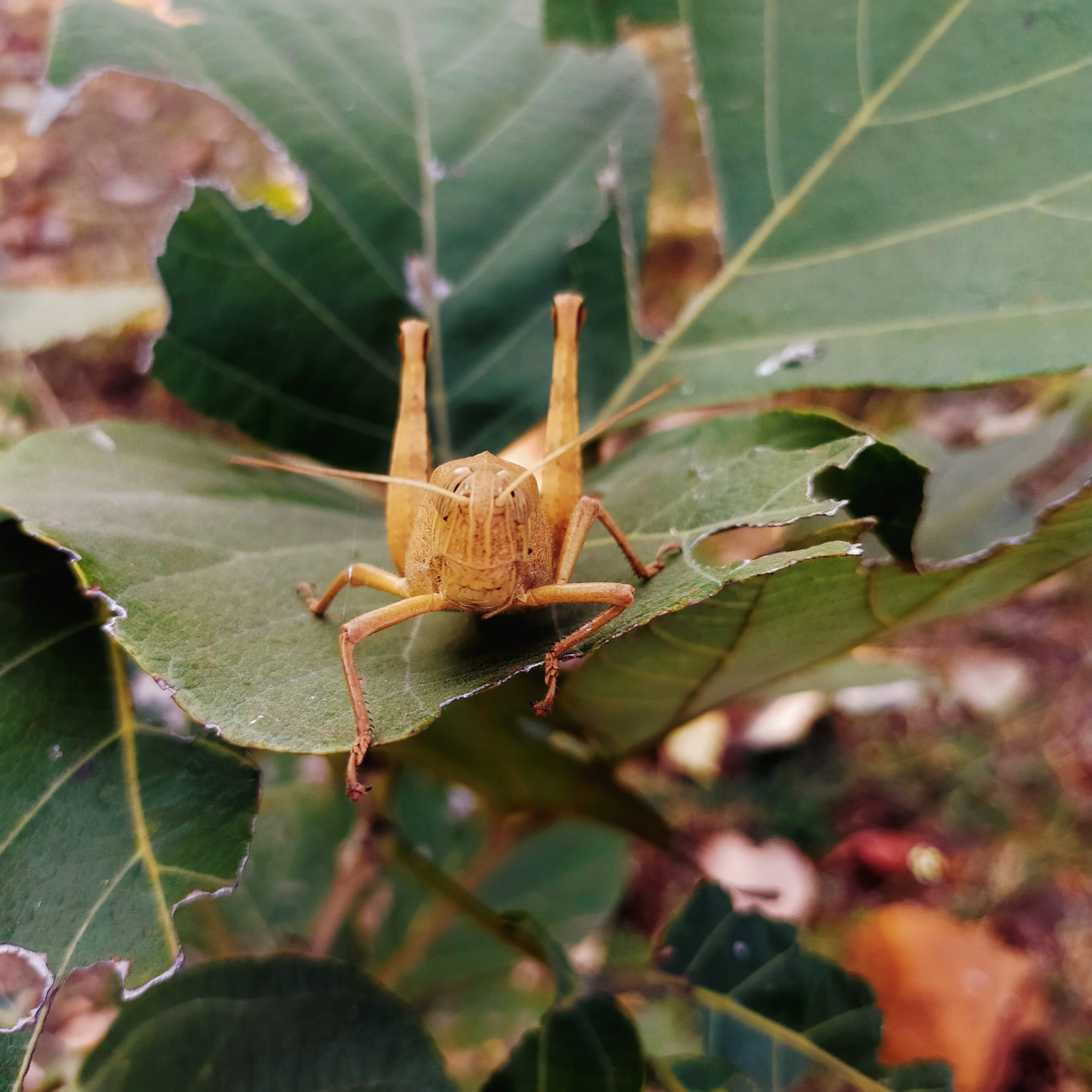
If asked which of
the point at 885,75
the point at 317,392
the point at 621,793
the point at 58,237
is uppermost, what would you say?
the point at 885,75

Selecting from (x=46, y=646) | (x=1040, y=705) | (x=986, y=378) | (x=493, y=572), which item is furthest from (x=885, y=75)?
(x=1040, y=705)

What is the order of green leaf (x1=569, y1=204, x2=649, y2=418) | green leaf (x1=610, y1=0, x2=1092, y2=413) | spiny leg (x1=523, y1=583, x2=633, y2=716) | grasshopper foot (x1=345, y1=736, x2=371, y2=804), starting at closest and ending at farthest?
grasshopper foot (x1=345, y1=736, x2=371, y2=804) → spiny leg (x1=523, y1=583, x2=633, y2=716) → green leaf (x1=610, y1=0, x2=1092, y2=413) → green leaf (x1=569, y1=204, x2=649, y2=418)

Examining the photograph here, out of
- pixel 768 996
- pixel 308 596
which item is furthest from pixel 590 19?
pixel 768 996

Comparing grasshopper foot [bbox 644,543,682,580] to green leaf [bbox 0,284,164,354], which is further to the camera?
green leaf [bbox 0,284,164,354]

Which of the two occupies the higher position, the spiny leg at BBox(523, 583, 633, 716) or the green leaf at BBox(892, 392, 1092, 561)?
the spiny leg at BBox(523, 583, 633, 716)

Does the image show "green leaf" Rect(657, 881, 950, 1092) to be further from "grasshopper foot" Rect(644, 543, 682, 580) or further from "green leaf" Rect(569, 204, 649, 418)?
"green leaf" Rect(569, 204, 649, 418)

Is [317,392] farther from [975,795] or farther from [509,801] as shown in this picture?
[975,795]

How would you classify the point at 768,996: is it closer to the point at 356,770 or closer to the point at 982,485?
the point at 356,770

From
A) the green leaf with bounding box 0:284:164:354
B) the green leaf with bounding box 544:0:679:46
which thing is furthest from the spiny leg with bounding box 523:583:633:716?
the green leaf with bounding box 0:284:164:354
